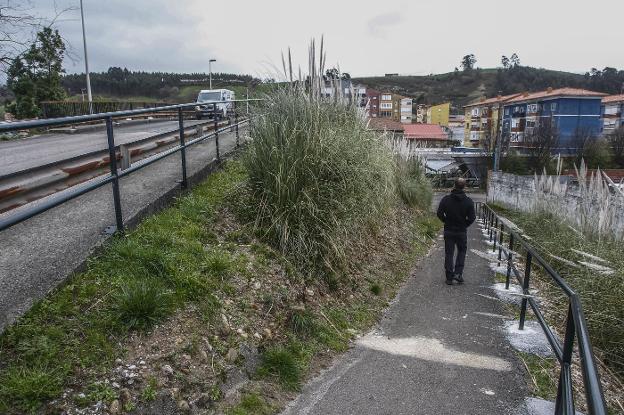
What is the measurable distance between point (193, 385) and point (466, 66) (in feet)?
643

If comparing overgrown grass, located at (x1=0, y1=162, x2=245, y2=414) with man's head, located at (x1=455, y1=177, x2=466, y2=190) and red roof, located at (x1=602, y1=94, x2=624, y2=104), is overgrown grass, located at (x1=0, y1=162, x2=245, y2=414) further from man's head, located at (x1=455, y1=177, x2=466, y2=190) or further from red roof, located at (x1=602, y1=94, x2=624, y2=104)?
red roof, located at (x1=602, y1=94, x2=624, y2=104)

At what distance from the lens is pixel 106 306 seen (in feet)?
10.3

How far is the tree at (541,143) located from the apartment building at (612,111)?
2501 centimetres

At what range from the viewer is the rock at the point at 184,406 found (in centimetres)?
279

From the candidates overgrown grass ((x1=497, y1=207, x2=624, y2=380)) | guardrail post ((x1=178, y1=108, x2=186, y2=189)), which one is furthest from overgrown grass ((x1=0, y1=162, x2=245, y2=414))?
overgrown grass ((x1=497, y1=207, x2=624, y2=380))

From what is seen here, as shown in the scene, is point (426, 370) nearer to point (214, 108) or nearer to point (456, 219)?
point (456, 219)

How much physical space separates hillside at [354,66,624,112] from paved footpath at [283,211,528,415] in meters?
114

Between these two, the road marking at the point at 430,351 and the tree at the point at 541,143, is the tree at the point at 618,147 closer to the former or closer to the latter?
the tree at the point at 541,143

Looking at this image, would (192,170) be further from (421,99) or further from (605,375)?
(421,99)

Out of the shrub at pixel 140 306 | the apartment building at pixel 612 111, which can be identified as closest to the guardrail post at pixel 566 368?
the shrub at pixel 140 306

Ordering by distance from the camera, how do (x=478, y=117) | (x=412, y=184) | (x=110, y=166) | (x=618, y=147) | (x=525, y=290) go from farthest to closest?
1. (x=478, y=117)
2. (x=618, y=147)
3. (x=412, y=184)
4. (x=525, y=290)
5. (x=110, y=166)

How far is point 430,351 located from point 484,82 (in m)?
174

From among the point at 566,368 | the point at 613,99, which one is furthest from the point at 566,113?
the point at 566,368

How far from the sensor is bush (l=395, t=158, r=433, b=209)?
42.6 feet
